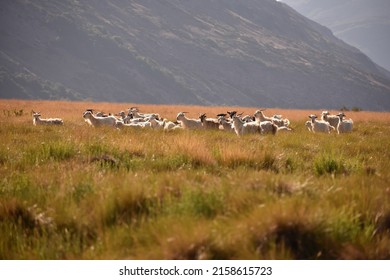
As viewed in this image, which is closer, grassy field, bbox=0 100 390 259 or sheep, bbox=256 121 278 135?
grassy field, bbox=0 100 390 259

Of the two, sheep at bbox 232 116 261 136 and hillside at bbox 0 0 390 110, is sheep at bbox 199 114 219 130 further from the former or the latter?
hillside at bbox 0 0 390 110

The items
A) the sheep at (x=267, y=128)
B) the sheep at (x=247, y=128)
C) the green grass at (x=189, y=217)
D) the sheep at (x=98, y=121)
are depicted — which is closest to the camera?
the green grass at (x=189, y=217)

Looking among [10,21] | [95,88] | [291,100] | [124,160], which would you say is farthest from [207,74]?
[124,160]

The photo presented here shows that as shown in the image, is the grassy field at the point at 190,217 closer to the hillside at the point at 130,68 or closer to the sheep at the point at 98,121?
the sheep at the point at 98,121

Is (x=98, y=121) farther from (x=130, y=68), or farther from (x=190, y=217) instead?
(x=130, y=68)

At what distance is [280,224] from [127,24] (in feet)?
671

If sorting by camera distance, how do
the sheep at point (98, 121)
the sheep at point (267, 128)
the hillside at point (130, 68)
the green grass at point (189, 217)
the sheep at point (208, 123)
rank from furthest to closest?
1. the hillside at point (130, 68)
2. the sheep at point (208, 123)
3. the sheep at point (98, 121)
4. the sheep at point (267, 128)
5. the green grass at point (189, 217)

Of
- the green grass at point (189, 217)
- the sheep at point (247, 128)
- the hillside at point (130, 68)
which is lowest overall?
the green grass at point (189, 217)

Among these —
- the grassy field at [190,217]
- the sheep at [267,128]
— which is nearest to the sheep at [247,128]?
the sheep at [267,128]

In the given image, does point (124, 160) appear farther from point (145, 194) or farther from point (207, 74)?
point (207, 74)

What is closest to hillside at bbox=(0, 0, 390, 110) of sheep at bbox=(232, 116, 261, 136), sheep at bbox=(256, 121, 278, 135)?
sheep at bbox=(232, 116, 261, 136)

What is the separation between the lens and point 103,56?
161m

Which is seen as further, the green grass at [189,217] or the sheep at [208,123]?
the sheep at [208,123]
